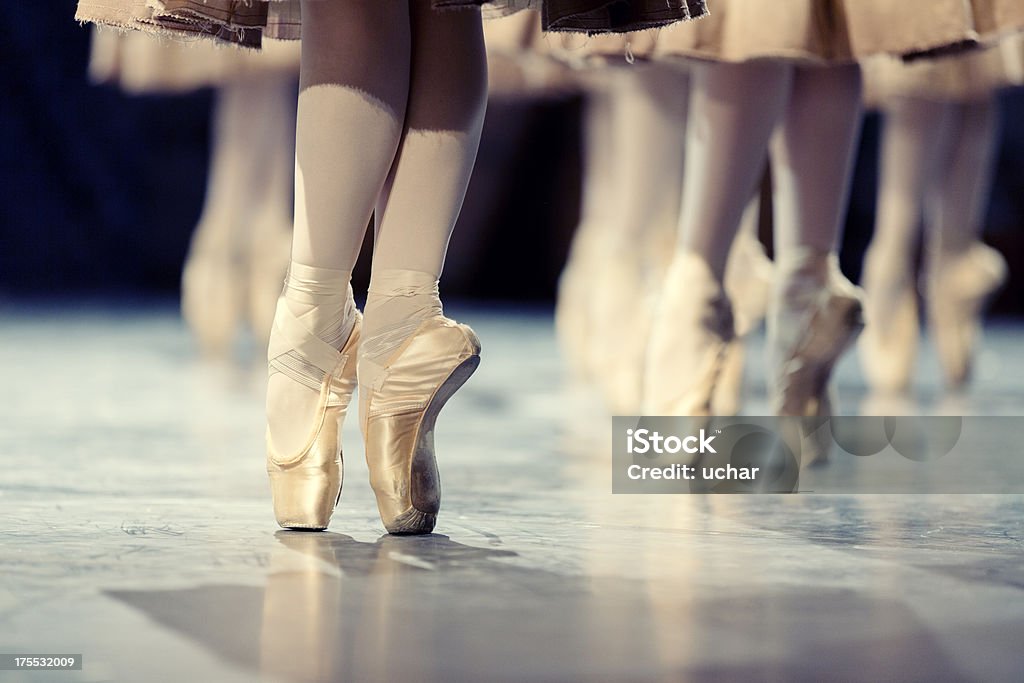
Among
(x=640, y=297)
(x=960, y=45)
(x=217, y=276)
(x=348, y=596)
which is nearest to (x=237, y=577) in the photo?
(x=348, y=596)

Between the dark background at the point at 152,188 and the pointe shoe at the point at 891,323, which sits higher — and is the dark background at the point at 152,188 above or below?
above

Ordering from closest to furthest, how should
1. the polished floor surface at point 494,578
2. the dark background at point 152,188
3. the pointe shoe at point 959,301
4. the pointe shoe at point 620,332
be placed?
the polished floor surface at point 494,578 → the pointe shoe at point 620,332 → the pointe shoe at point 959,301 → the dark background at point 152,188

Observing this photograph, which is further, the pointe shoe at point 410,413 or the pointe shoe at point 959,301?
the pointe shoe at point 959,301

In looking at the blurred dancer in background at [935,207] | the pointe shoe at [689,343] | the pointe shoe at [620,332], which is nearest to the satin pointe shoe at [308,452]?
the pointe shoe at [689,343]

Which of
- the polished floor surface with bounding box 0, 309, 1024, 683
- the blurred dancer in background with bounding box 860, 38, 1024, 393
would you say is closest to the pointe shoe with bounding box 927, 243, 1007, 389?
the blurred dancer in background with bounding box 860, 38, 1024, 393

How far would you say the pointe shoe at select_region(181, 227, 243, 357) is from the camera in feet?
8.99

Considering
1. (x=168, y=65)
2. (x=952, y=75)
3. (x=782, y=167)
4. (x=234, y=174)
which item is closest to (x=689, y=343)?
(x=782, y=167)

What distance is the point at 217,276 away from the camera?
273cm

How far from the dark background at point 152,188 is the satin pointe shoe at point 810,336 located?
3.37m

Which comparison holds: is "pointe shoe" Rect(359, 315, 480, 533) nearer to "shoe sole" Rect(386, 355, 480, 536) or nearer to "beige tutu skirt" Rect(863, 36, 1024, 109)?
"shoe sole" Rect(386, 355, 480, 536)

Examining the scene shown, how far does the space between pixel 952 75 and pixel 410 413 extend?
1.59 m

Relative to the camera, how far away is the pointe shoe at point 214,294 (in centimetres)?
274

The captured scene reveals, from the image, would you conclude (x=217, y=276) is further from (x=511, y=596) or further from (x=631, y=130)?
(x=511, y=596)

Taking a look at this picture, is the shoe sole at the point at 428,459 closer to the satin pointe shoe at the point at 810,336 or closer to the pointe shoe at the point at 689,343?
the pointe shoe at the point at 689,343
